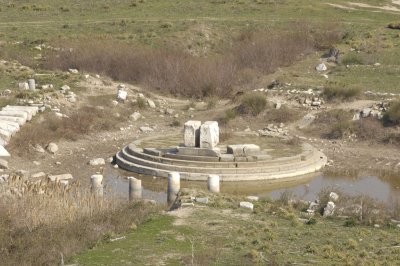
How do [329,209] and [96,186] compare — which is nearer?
[329,209]

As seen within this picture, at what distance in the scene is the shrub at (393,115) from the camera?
32531mm

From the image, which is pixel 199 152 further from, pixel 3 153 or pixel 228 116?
pixel 228 116

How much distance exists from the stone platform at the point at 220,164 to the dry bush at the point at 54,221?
7.27 metres

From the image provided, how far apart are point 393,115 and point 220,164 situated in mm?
8588

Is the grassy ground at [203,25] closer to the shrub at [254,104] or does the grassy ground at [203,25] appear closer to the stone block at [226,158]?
the shrub at [254,104]

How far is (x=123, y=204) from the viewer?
19.9 metres

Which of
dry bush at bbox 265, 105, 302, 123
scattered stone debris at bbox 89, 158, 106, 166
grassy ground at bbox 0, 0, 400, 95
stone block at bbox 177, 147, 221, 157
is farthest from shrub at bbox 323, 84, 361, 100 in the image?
scattered stone debris at bbox 89, 158, 106, 166

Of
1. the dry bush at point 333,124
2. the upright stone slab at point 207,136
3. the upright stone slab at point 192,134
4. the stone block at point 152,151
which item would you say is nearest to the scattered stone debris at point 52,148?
the stone block at point 152,151

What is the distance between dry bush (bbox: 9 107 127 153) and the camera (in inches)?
1171

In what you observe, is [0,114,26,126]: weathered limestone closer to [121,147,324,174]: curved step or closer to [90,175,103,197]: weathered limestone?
[121,147,324,174]: curved step

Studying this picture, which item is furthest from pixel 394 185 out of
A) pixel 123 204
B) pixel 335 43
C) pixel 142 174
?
pixel 335 43

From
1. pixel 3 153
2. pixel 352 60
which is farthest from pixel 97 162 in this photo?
pixel 352 60

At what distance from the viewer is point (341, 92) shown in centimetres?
3612

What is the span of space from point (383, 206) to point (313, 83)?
1930 centimetres
